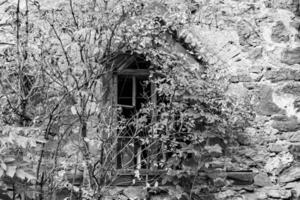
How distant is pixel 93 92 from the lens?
4230 millimetres

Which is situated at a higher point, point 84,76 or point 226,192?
point 84,76

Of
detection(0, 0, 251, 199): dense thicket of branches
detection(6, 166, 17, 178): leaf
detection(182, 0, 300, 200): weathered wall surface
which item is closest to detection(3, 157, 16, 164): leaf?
detection(6, 166, 17, 178): leaf

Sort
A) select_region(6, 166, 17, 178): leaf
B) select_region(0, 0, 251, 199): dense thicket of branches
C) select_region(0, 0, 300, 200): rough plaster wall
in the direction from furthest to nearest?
1. select_region(0, 0, 300, 200): rough plaster wall
2. select_region(0, 0, 251, 199): dense thicket of branches
3. select_region(6, 166, 17, 178): leaf

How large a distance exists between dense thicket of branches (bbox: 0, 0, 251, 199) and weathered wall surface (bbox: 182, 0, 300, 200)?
224 mm

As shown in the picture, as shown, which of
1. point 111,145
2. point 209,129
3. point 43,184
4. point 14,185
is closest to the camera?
point 14,185

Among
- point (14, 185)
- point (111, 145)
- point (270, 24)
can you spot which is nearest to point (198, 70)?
point (270, 24)

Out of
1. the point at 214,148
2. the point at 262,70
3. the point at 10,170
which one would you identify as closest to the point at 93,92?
the point at 214,148

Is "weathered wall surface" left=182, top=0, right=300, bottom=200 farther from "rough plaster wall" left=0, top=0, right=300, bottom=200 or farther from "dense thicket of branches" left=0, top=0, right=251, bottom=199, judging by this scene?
"dense thicket of branches" left=0, top=0, right=251, bottom=199

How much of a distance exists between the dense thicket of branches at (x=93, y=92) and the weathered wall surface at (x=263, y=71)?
0.74ft

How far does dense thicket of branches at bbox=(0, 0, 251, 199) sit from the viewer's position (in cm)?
407

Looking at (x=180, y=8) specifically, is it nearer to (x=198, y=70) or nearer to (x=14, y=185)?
(x=198, y=70)

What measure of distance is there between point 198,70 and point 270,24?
2.91ft

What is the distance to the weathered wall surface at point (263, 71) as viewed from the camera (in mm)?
4754

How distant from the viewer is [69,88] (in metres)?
4.27
